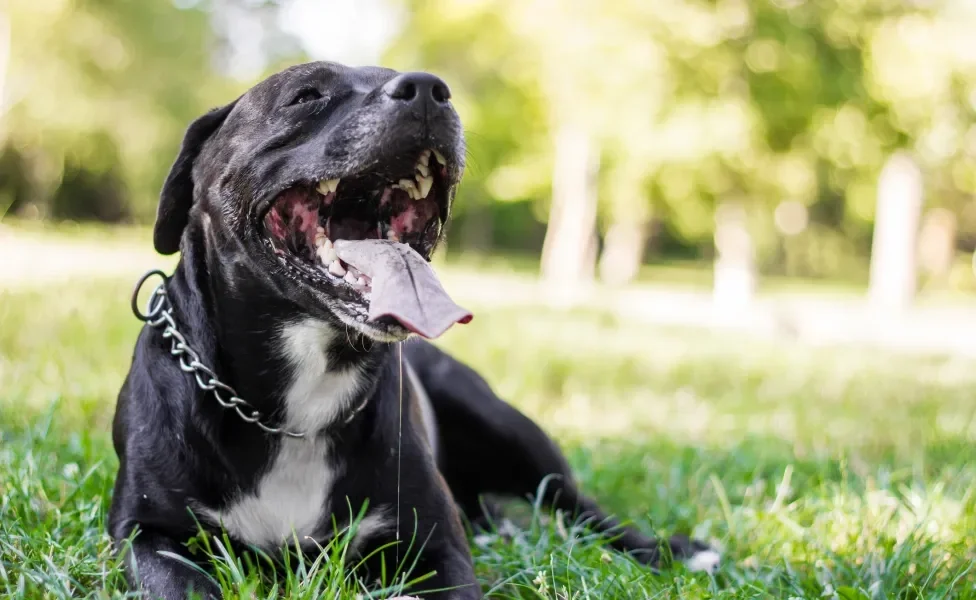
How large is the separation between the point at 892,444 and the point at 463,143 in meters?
3.62

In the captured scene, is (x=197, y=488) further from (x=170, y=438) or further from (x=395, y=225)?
(x=395, y=225)

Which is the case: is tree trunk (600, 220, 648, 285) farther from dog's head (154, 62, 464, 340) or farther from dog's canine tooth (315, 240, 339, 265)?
dog's canine tooth (315, 240, 339, 265)

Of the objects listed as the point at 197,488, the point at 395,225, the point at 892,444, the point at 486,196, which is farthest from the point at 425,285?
the point at 486,196

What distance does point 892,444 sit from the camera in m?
4.89

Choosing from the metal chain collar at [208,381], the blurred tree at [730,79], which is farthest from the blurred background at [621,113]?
the metal chain collar at [208,381]

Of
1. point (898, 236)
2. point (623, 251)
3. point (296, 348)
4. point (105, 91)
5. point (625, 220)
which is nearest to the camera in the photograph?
point (296, 348)

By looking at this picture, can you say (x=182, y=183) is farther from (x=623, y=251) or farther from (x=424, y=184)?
(x=623, y=251)

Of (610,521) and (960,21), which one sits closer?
(610,521)

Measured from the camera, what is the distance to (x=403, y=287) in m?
2.20

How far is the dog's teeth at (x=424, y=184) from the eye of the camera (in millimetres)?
2475

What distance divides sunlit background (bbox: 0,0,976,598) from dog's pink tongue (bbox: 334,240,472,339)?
0.56 metres

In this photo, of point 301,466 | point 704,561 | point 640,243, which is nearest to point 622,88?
point 704,561

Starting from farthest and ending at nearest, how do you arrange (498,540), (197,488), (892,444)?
(892,444), (498,540), (197,488)

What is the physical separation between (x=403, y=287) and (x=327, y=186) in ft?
1.40
